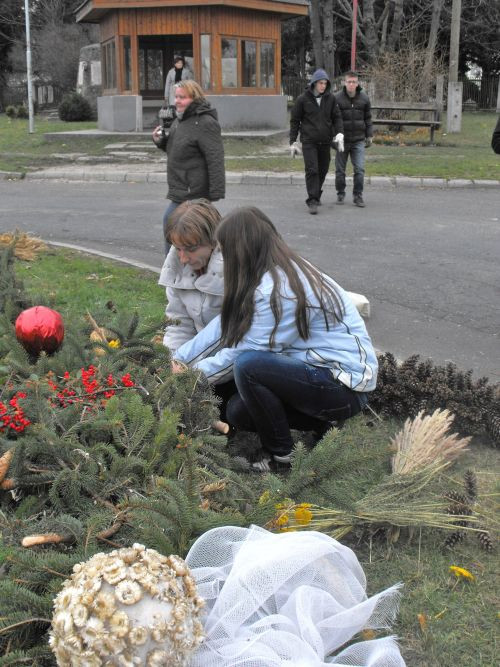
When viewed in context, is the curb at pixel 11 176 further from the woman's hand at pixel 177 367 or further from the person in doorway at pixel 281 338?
the person in doorway at pixel 281 338

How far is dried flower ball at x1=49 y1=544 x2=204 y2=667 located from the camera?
194 cm

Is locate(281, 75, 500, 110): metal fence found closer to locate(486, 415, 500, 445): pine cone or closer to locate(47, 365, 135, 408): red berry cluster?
locate(486, 415, 500, 445): pine cone

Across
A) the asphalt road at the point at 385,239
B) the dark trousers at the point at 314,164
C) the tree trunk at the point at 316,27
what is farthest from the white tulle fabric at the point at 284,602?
the tree trunk at the point at 316,27

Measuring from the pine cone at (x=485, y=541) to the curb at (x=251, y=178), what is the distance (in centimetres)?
1164

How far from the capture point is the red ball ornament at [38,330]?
3.86m

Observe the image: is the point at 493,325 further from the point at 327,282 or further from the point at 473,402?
the point at 327,282

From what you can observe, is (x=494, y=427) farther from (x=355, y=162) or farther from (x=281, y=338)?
(x=355, y=162)

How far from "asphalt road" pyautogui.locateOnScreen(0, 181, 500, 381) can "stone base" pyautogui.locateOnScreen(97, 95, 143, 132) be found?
26.1 ft

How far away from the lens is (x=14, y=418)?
3.18m

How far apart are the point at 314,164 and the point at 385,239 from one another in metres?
2.29

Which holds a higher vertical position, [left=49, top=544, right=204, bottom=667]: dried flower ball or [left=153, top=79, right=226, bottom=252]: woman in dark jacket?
[left=153, top=79, right=226, bottom=252]: woman in dark jacket

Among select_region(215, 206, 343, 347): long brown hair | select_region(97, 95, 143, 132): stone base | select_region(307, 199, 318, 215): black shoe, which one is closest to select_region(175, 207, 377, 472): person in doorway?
select_region(215, 206, 343, 347): long brown hair

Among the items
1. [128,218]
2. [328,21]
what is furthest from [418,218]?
[328,21]

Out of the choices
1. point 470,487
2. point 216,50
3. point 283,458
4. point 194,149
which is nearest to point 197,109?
point 194,149
